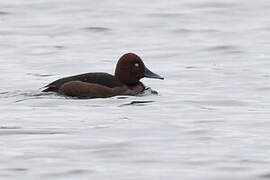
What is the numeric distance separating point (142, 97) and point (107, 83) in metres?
0.42

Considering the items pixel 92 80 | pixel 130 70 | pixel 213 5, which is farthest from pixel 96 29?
pixel 92 80

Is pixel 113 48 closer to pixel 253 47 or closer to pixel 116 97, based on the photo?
pixel 253 47

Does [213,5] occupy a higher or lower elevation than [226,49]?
lower

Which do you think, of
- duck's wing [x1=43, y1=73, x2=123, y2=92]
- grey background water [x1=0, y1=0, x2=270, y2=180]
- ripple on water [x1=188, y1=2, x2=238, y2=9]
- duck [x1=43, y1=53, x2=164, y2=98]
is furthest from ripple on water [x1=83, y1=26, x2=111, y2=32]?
duck's wing [x1=43, y1=73, x2=123, y2=92]

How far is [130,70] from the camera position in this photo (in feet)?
46.4

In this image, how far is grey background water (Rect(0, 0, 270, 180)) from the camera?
34.6 ft

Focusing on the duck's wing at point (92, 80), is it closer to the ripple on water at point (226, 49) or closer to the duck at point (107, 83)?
the duck at point (107, 83)

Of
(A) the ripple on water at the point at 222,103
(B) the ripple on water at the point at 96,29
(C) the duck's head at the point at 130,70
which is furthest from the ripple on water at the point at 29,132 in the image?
(B) the ripple on water at the point at 96,29

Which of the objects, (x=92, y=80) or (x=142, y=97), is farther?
(x=142, y=97)

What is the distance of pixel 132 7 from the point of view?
74.7 feet

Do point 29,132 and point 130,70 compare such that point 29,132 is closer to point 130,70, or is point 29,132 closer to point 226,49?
point 130,70

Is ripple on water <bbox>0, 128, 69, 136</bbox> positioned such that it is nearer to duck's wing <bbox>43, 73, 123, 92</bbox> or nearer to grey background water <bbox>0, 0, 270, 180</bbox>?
grey background water <bbox>0, 0, 270, 180</bbox>

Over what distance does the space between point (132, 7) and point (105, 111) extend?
994cm

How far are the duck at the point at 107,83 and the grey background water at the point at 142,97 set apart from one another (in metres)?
0.13
